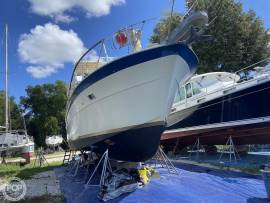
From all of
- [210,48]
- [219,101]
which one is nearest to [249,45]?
[210,48]

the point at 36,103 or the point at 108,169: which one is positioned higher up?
the point at 36,103

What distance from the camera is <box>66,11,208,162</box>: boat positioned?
19.6ft

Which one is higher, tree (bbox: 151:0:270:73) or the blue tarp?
tree (bbox: 151:0:270:73)

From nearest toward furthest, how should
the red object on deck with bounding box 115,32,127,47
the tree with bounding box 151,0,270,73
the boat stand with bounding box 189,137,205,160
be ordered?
the red object on deck with bounding box 115,32,127,47, the boat stand with bounding box 189,137,205,160, the tree with bounding box 151,0,270,73

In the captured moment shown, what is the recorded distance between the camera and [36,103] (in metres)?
33.9

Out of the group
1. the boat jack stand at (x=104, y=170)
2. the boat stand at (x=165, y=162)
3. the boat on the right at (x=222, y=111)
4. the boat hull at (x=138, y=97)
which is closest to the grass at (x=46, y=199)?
the boat jack stand at (x=104, y=170)

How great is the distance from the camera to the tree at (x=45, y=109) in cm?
3184

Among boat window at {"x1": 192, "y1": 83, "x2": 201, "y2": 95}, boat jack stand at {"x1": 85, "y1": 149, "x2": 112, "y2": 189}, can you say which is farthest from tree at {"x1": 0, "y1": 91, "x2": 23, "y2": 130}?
boat jack stand at {"x1": 85, "y1": 149, "x2": 112, "y2": 189}

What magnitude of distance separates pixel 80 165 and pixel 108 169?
2820 mm

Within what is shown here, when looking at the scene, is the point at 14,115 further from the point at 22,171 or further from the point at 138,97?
the point at 138,97

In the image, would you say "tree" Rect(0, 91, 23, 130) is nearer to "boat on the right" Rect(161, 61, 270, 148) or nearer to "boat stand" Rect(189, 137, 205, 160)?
"boat on the right" Rect(161, 61, 270, 148)

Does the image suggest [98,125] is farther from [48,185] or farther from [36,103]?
[36,103]

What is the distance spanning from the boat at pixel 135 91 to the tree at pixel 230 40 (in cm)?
1295

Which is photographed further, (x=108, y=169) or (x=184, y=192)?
(x=108, y=169)
